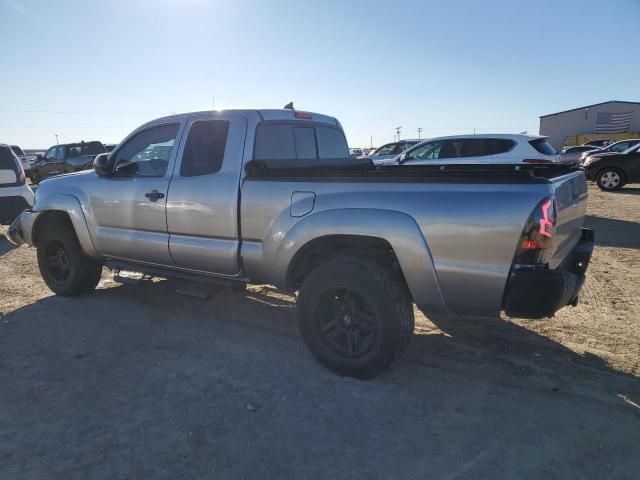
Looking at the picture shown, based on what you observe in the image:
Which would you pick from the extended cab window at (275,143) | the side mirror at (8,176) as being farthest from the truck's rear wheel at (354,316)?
the side mirror at (8,176)

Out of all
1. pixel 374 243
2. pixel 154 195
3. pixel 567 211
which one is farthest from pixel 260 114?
pixel 567 211

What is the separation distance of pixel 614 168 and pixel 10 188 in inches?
647

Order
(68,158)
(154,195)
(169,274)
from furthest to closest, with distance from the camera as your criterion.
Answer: (68,158)
(169,274)
(154,195)

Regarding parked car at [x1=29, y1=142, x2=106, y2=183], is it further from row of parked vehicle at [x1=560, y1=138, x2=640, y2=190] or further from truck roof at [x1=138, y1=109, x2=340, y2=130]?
row of parked vehicle at [x1=560, y1=138, x2=640, y2=190]

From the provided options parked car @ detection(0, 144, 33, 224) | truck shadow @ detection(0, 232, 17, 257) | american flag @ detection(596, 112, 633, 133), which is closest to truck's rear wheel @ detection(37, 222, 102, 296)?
truck shadow @ detection(0, 232, 17, 257)

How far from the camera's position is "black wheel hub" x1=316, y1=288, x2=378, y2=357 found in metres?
3.17

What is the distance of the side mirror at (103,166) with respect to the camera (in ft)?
14.7

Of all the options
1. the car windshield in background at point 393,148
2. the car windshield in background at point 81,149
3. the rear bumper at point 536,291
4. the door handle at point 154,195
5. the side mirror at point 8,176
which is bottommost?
the rear bumper at point 536,291

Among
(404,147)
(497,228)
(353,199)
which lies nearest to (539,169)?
(497,228)

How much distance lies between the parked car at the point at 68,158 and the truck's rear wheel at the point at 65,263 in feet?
51.3

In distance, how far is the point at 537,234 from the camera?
2.55m

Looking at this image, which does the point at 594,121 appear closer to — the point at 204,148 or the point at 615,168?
the point at 615,168

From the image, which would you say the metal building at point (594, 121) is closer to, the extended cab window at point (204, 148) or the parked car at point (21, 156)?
the parked car at point (21, 156)

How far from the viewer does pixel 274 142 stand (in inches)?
156
